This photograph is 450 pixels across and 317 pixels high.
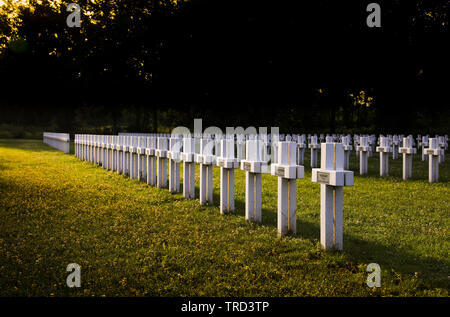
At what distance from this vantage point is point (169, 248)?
5.40 meters

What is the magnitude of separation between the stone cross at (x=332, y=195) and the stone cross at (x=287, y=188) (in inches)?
24.1

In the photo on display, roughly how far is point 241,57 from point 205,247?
28.9m

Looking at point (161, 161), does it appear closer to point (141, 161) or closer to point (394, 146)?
point (141, 161)

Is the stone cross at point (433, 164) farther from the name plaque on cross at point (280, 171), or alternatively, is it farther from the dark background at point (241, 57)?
the dark background at point (241, 57)

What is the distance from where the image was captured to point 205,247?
544cm

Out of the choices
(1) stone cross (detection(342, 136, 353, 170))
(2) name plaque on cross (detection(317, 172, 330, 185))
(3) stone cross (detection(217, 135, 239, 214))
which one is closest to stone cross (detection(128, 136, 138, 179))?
(3) stone cross (detection(217, 135, 239, 214))

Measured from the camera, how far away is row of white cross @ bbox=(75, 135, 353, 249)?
5.25 metres

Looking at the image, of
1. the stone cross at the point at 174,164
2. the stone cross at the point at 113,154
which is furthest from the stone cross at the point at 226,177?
the stone cross at the point at 113,154

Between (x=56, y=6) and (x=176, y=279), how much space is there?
135ft

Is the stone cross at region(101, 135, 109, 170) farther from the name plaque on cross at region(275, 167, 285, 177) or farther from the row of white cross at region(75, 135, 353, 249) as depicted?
the name plaque on cross at region(275, 167, 285, 177)

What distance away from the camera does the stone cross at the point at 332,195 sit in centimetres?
518

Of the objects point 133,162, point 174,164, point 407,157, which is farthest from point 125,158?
point 407,157

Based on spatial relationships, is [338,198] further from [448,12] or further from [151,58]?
[151,58]
